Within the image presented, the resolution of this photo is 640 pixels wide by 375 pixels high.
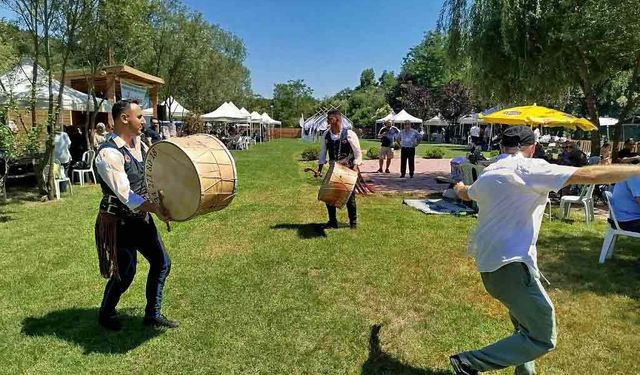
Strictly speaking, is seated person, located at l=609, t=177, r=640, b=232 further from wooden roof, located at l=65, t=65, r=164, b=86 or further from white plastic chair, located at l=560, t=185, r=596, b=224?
wooden roof, located at l=65, t=65, r=164, b=86

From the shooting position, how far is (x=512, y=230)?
2.87 meters

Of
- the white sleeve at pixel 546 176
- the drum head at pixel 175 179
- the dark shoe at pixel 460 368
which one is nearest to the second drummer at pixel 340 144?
the drum head at pixel 175 179

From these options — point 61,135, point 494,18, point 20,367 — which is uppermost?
point 494,18

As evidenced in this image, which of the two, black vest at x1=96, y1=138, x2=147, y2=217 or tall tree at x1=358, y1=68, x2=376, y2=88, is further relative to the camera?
tall tree at x1=358, y1=68, x2=376, y2=88

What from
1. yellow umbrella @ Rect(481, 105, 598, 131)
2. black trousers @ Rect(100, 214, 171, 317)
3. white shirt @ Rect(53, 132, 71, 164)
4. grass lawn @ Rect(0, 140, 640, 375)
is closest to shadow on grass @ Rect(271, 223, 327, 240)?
grass lawn @ Rect(0, 140, 640, 375)

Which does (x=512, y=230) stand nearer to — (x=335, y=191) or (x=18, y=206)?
(x=335, y=191)

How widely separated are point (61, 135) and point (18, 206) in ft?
7.27

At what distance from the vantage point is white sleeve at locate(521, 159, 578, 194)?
2600mm

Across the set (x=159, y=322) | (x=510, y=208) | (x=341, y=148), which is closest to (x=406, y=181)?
(x=341, y=148)

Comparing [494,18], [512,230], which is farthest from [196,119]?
[512,230]

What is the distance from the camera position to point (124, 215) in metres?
3.79

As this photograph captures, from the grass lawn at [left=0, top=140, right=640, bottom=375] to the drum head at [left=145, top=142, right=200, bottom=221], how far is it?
3.77 ft

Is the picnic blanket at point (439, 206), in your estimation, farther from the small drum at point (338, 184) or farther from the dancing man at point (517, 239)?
the dancing man at point (517, 239)

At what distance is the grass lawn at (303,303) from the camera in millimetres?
3699
